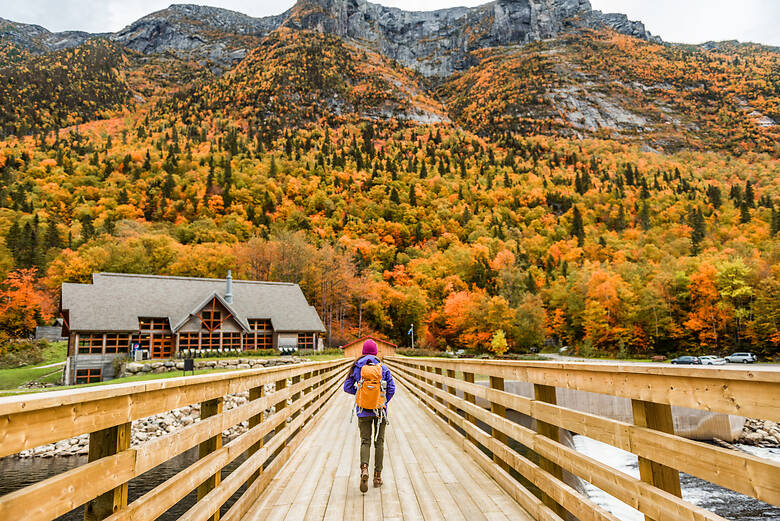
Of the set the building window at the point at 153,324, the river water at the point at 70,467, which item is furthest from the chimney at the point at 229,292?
the river water at the point at 70,467

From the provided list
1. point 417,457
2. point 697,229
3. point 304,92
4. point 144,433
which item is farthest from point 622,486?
point 304,92

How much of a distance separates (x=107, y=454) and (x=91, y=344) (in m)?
36.8

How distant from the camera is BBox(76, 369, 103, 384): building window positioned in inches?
1200

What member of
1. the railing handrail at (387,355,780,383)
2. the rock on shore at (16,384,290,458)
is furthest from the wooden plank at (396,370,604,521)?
the rock on shore at (16,384,290,458)

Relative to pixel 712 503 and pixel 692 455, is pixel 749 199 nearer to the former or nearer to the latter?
pixel 712 503

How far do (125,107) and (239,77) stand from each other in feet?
146

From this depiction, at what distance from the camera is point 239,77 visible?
6895 inches

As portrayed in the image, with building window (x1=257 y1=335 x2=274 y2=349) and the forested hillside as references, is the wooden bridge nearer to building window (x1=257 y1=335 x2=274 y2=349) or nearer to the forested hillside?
building window (x1=257 y1=335 x2=274 y2=349)

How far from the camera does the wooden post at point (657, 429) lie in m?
2.12

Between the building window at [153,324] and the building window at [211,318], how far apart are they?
2.84 metres

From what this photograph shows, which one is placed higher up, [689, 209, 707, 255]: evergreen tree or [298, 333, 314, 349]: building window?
[689, 209, 707, 255]: evergreen tree

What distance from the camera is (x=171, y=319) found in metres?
36.2

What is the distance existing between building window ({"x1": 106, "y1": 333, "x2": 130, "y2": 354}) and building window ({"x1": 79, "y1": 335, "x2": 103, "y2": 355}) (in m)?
0.52

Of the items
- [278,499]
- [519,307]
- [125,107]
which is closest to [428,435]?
[278,499]
